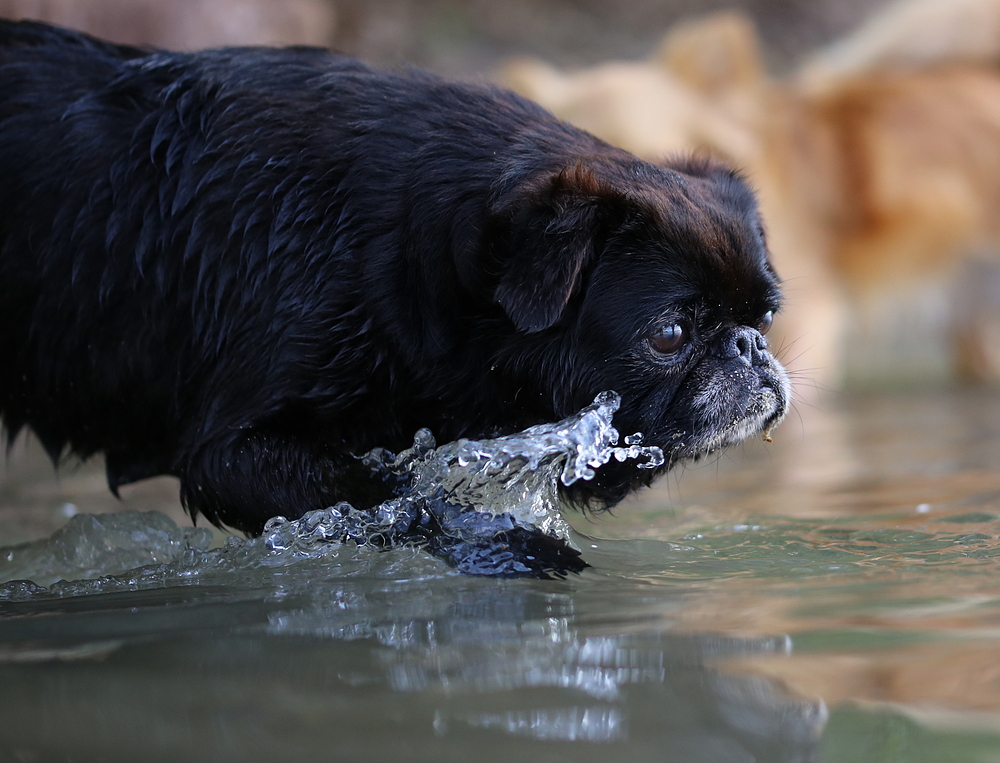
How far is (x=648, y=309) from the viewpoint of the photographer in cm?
278

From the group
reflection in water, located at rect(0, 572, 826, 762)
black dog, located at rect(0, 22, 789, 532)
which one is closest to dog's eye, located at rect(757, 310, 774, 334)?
black dog, located at rect(0, 22, 789, 532)

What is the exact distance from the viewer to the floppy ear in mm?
2570

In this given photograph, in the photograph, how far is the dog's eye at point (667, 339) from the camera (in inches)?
110

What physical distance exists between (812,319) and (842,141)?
1672 mm

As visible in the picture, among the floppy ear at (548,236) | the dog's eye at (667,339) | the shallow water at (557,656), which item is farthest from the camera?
the dog's eye at (667,339)

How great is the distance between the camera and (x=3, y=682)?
1.80 meters

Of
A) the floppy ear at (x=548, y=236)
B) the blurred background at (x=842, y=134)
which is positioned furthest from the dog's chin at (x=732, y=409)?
the blurred background at (x=842, y=134)

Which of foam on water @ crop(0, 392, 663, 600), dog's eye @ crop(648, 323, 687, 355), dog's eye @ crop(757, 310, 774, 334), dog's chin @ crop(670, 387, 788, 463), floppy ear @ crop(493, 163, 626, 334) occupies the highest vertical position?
floppy ear @ crop(493, 163, 626, 334)

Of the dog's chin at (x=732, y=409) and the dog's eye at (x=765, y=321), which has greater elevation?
the dog's eye at (x=765, y=321)

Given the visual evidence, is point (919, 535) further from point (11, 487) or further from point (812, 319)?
point (812, 319)

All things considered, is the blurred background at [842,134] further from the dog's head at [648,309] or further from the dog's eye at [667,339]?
the dog's eye at [667,339]

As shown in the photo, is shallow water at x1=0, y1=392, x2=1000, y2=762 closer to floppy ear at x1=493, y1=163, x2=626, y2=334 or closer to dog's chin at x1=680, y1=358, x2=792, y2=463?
dog's chin at x1=680, y1=358, x2=792, y2=463

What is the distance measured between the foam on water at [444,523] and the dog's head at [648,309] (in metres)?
0.10

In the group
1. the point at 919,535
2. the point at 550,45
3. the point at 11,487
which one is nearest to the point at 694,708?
the point at 919,535
